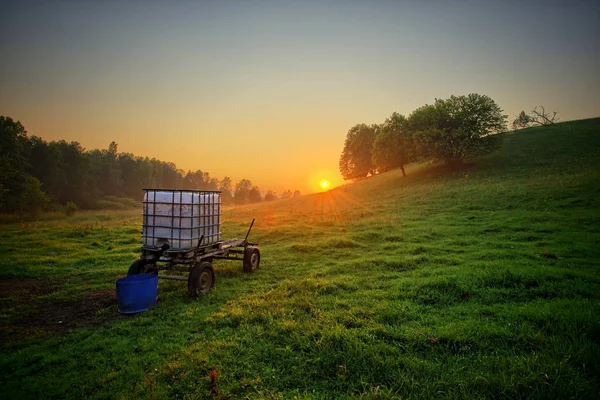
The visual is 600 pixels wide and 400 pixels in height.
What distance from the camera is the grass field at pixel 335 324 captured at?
14.6 feet

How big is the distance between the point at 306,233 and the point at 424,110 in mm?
37259

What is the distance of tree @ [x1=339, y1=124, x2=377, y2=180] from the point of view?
70.4 m

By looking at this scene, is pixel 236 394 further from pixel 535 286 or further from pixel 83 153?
pixel 83 153

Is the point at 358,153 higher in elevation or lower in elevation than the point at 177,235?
higher

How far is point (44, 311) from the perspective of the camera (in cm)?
798

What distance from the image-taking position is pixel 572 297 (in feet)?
23.1

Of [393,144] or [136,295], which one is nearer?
[136,295]

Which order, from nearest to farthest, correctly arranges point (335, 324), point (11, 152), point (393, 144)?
point (335, 324) < point (11, 152) < point (393, 144)

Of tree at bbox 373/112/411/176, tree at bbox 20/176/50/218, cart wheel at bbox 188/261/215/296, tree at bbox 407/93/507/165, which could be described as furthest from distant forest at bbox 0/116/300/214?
tree at bbox 407/93/507/165

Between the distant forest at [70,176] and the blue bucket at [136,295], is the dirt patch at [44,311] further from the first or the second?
the distant forest at [70,176]

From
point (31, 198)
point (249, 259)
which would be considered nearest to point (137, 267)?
point (249, 259)

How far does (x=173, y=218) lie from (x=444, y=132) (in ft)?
137

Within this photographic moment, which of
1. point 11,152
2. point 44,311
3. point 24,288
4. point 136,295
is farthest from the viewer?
point 11,152

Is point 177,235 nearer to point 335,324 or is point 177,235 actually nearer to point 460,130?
point 335,324
